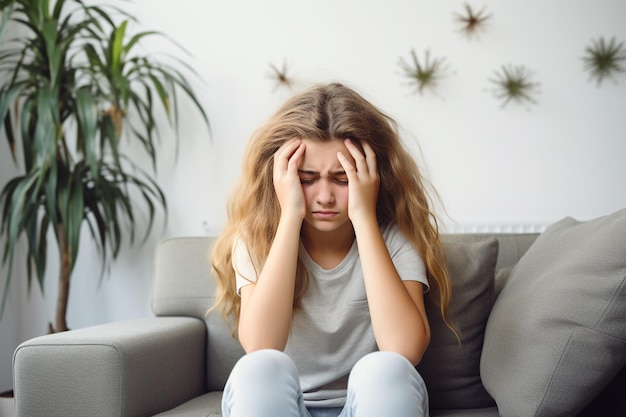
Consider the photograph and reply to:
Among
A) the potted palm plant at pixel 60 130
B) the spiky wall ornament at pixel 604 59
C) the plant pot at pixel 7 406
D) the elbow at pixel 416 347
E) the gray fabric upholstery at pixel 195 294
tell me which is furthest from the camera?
the spiky wall ornament at pixel 604 59

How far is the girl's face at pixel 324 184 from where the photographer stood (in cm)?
144

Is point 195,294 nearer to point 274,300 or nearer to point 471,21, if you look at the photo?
point 274,300

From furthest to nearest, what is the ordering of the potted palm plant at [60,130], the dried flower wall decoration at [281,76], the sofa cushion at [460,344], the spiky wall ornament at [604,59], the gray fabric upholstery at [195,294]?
the dried flower wall decoration at [281,76] → the spiky wall ornament at [604,59] → the potted palm plant at [60,130] → the gray fabric upholstery at [195,294] → the sofa cushion at [460,344]

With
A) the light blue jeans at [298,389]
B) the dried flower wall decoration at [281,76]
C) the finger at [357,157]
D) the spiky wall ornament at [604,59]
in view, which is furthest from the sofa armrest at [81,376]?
the spiky wall ornament at [604,59]

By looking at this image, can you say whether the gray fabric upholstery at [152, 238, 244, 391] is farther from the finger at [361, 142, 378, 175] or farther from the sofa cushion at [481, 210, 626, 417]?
the sofa cushion at [481, 210, 626, 417]

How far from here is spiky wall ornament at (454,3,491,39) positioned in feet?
9.82

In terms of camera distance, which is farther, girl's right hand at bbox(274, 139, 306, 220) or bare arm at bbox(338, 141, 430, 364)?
girl's right hand at bbox(274, 139, 306, 220)

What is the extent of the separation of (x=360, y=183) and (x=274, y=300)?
0.95 ft

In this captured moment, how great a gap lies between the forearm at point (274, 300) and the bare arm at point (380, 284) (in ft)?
0.44

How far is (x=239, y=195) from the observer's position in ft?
5.23

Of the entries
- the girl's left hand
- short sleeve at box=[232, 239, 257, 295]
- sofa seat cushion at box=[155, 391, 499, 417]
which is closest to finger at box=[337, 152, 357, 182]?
the girl's left hand

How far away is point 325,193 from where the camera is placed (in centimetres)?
143

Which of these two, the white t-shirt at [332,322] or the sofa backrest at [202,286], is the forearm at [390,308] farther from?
the sofa backrest at [202,286]

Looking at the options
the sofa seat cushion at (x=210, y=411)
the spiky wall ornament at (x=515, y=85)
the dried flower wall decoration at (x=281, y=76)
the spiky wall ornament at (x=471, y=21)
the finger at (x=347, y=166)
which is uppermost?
the spiky wall ornament at (x=471, y=21)
